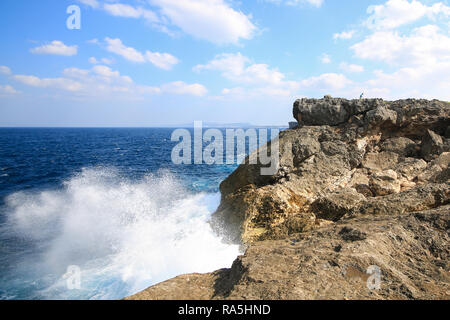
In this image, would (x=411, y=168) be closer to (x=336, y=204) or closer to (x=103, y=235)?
(x=336, y=204)

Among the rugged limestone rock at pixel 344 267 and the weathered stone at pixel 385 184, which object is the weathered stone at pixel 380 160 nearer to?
the weathered stone at pixel 385 184

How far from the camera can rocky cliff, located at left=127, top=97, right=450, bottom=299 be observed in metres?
3.97

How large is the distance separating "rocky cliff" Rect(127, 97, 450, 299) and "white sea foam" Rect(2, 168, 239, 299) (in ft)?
6.11

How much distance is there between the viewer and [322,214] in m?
8.34

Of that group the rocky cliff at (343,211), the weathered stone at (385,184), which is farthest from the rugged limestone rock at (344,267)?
the weathered stone at (385,184)

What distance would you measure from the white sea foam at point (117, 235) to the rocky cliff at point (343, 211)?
1.86m

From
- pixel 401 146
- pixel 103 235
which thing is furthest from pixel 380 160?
pixel 103 235

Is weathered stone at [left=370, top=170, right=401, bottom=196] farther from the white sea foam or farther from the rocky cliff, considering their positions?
the white sea foam

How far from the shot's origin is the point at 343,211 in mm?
7910

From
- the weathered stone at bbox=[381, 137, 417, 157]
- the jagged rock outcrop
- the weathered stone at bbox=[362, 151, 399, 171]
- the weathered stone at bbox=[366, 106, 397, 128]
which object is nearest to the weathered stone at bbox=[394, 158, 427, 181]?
the jagged rock outcrop

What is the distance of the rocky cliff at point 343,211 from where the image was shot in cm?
397

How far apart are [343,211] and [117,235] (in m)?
9.96

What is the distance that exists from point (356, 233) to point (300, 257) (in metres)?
1.38
